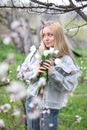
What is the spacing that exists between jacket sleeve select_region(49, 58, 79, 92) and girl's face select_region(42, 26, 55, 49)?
8.2 inches

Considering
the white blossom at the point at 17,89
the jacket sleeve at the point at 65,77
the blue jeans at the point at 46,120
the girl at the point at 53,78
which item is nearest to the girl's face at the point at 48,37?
the girl at the point at 53,78

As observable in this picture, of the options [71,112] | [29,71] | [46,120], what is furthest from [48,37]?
[71,112]

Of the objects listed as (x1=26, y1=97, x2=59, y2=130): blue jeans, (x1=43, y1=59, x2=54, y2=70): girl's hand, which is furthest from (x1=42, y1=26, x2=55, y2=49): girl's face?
(x1=26, y1=97, x2=59, y2=130): blue jeans

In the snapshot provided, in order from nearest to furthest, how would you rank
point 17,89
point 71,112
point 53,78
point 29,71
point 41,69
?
point 17,89, point 41,69, point 53,78, point 29,71, point 71,112

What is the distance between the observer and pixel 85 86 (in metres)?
10.6

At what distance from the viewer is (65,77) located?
4.64 metres

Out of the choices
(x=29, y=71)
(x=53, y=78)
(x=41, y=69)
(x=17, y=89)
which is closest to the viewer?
(x=17, y=89)

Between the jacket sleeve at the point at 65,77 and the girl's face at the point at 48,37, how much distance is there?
8.2 inches

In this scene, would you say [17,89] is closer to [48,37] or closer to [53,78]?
[53,78]

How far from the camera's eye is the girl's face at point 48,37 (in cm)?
468

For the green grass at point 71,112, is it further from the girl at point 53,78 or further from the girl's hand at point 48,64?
the girl's hand at point 48,64

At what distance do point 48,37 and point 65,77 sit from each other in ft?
1.27

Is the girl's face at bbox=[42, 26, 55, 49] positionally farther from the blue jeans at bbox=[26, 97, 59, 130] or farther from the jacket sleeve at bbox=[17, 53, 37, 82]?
the blue jeans at bbox=[26, 97, 59, 130]

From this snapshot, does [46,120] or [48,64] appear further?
[46,120]
